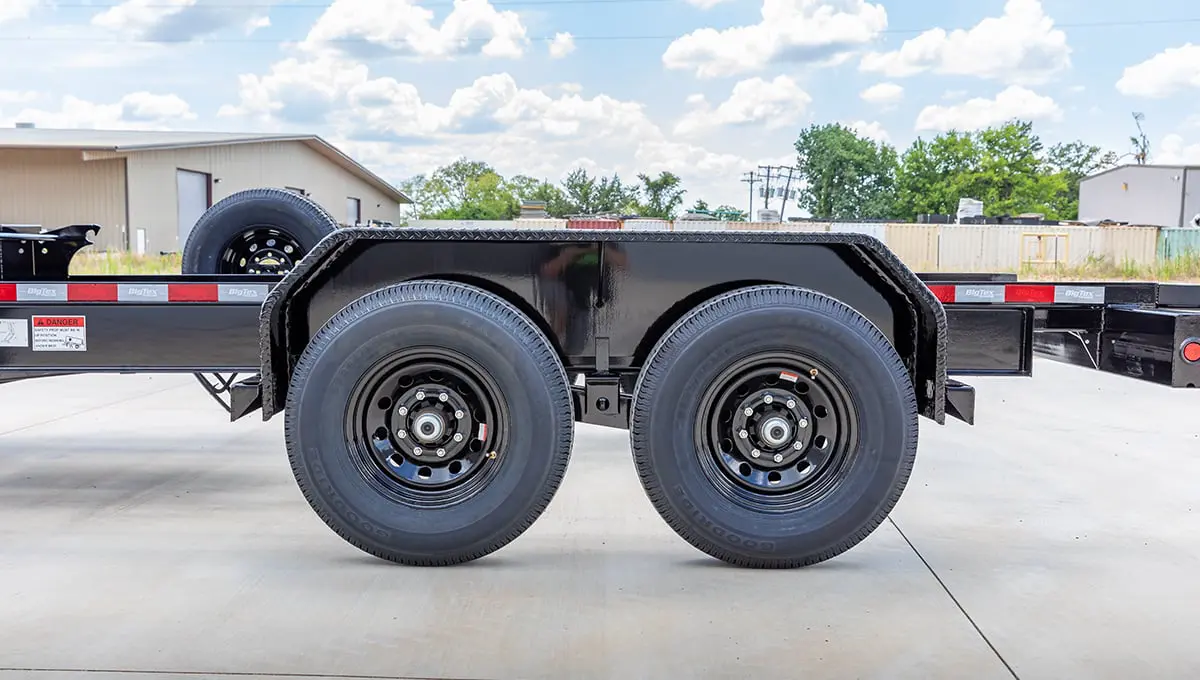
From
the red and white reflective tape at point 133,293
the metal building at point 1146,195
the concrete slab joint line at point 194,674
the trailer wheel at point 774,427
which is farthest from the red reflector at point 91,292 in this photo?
the metal building at point 1146,195

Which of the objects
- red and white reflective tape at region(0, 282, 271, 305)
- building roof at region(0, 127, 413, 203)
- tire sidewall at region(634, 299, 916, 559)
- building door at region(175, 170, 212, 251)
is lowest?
tire sidewall at region(634, 299, 916, 559)

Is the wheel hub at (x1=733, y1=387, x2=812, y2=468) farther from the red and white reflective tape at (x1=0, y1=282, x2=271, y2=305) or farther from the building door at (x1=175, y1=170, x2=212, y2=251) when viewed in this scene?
the building door at (x1=175, y1=170, x2=212, y2=251)

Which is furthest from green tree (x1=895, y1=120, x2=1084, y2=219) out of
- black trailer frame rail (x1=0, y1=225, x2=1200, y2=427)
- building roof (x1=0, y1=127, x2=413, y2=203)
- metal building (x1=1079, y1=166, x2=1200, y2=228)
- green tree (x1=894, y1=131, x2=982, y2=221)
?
black trailer frame rail (x1=0, y1=225, x2=1200, y2=427)

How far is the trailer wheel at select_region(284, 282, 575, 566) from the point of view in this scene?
3.61 metres

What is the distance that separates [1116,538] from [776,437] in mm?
1779

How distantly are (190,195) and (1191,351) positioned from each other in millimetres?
29513

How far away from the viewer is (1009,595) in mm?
3598

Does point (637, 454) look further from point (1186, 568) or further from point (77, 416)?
point (77, 416)

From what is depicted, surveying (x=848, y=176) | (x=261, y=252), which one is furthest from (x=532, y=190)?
(x=261, y=252)

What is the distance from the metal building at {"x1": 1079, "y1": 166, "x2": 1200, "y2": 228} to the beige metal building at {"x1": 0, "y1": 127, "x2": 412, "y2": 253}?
39.7 m

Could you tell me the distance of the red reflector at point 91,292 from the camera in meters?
4.27

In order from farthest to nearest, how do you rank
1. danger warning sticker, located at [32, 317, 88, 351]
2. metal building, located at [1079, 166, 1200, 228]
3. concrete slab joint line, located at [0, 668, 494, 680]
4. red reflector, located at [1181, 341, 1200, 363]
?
1. metal building, located at [1079, 166, 1200, 228]
2. danger warning sticker, located at [32, 317, 88, 351]
3. red reflector, located at [1181, 341, 1200, 363]
4. concrete slab joint line, located at [0, 668, 494, 680]

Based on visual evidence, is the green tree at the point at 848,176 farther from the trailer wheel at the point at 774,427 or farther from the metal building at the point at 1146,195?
the trailer wheel at the point at 774,427

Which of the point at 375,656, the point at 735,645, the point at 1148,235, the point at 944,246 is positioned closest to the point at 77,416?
the point at 375,656
